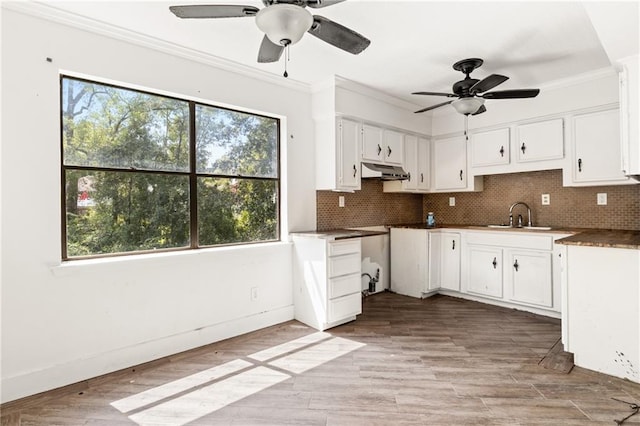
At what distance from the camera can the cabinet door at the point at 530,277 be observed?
3.61 m

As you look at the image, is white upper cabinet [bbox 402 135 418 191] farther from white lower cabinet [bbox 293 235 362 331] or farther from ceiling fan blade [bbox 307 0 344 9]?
ceiling fan blade [bbox 307 0 344 9]

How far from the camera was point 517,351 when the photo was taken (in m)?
2.79

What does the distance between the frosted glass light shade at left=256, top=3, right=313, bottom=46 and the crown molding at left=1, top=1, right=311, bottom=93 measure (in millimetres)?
1504

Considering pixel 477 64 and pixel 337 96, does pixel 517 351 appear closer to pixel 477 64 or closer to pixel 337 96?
pixel 477 64

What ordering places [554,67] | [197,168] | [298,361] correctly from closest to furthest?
[298,361] < [197,168] < [554,67]

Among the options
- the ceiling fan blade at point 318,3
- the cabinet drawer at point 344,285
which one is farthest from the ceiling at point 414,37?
the cabinet drawer at point 344,285

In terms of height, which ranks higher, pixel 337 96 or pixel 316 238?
pixel 337 96

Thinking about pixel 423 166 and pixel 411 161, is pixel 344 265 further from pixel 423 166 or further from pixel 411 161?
pixel 423 166

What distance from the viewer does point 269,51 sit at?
2139mm

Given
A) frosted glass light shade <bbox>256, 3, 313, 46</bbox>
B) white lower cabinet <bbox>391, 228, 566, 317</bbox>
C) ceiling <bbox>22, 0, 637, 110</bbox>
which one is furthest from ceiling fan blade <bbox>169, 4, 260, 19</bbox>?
white lower cabinet <bbox>391, 228, 566, 317</bbox>

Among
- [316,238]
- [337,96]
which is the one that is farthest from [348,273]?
[337,96]

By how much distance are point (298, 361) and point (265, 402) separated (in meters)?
A: 0.57

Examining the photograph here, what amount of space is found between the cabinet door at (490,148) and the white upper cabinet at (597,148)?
0.69m

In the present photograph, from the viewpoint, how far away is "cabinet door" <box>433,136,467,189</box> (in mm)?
4555
